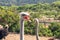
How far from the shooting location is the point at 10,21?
1173cm

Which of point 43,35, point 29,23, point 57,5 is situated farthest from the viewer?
point 57,5

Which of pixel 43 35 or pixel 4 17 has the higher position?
pixel 4 17

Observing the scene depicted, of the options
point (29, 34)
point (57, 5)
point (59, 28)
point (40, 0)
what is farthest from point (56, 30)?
point (40, 0)

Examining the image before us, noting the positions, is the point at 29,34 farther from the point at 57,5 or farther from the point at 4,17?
the point at 57,5

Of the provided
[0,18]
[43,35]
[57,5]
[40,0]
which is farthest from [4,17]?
[40,0]

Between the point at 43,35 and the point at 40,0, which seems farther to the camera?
the point at 40,0

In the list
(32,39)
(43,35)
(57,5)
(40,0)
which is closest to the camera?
(32,39)

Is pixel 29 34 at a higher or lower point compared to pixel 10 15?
lower

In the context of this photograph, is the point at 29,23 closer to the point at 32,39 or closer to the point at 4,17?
the point at 4,17

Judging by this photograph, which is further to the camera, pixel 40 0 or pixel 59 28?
pixel 40 0

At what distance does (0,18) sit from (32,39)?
2175 mm

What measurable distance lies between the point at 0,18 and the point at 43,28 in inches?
69.6

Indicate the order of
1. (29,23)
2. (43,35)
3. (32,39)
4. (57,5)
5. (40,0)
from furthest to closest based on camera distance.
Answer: (40,0) < (57,5) < (29,23) < (43,35) < (32,39)

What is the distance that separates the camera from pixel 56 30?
11078 mm
